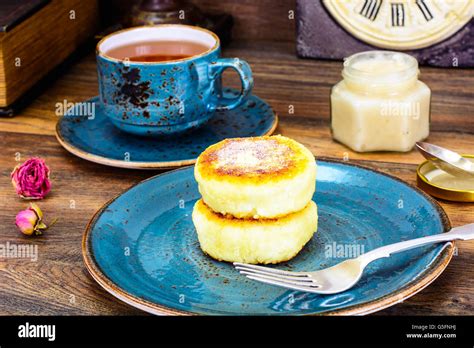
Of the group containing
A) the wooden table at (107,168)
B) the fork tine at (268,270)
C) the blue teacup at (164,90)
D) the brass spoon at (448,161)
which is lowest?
the wooden table at (107,168)

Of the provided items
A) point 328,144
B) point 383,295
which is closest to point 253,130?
point 328,144

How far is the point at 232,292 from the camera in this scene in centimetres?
90

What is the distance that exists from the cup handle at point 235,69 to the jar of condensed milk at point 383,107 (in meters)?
0.14

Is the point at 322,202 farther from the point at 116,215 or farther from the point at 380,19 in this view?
the point at 380,19

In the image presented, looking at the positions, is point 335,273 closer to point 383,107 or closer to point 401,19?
point 383,107

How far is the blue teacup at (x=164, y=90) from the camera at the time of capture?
1247 millimetres

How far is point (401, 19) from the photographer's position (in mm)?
1562

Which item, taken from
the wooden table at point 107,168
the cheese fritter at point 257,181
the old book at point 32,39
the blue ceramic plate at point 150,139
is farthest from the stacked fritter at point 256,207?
the old book at point 32,39

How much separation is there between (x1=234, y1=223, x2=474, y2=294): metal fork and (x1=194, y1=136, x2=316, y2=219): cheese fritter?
0.22ft

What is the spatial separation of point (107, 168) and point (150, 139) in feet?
0.31

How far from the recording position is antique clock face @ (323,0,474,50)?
1.54 metres

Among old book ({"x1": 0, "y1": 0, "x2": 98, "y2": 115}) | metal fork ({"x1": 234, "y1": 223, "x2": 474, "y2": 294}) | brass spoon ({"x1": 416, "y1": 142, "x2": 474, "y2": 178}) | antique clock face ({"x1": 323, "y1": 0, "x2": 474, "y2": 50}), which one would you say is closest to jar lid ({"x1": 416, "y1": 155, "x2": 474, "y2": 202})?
brass spoon ({"x1": 416, "y1": 142, "x2": 474, "y2": 178})

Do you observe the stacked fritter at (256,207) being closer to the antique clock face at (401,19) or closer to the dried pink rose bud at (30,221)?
the dried pink rose bud at (30,221)

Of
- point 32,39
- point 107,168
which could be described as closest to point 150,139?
point 107,168
